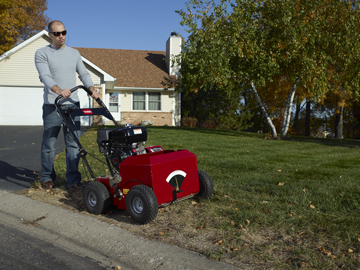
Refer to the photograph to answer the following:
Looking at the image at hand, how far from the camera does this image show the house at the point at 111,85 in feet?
64.5

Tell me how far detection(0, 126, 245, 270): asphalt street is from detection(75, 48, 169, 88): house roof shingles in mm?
19288

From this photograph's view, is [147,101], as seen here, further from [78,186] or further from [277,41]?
[78,186]

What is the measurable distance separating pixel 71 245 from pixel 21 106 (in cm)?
1876

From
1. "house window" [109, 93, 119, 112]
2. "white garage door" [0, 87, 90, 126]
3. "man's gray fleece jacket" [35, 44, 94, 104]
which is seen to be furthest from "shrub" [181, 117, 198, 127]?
"man's gray fleece jacket" [35, 44, 94, 104]

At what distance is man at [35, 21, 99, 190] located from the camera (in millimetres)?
4379

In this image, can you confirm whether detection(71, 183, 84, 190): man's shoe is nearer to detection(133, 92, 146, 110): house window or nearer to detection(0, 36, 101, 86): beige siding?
detection(0, 36, 101, 86): beige siding

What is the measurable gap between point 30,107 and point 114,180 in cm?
1810

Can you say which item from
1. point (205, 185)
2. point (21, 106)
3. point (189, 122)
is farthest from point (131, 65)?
point (205, 185)

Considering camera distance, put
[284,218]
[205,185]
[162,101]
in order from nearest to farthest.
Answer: [284,218], [205,185], [162,101]

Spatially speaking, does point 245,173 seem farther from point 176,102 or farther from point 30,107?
point 176,102

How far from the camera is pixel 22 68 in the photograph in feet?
65.5

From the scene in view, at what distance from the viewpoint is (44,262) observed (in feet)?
8.71

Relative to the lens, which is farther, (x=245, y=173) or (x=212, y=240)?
(x=245, y=173)

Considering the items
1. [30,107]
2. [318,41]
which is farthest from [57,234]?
[30,107]
